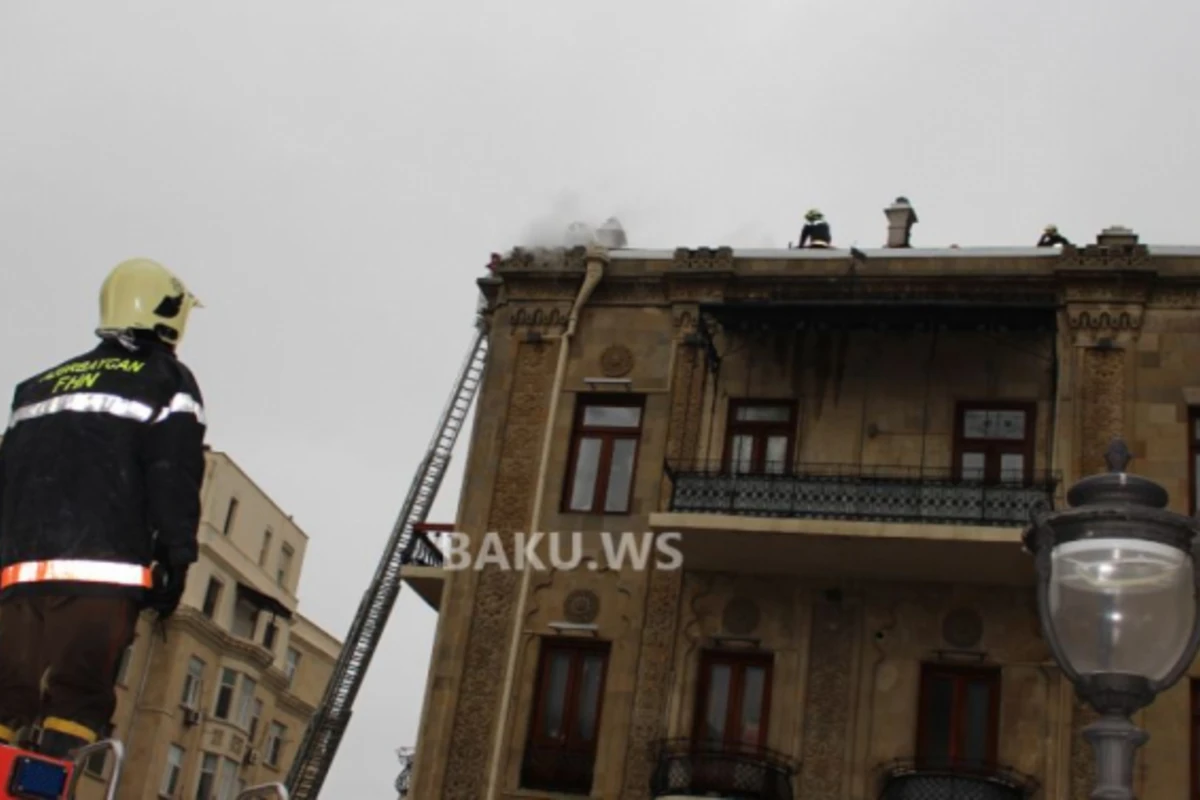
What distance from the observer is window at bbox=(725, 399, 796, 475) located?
23.4 m

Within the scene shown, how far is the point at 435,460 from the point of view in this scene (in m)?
29.0

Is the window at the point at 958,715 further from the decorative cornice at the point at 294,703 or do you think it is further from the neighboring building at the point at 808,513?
the decorative cornice at the point at 294,703

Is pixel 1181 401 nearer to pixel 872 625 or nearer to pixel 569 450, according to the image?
pixel 872 625

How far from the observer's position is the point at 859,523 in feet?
70.0

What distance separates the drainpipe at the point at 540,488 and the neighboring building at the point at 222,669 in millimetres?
28176

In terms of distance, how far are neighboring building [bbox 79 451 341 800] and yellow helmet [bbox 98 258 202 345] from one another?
137 ft

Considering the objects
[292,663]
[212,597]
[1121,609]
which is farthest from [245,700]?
[1121,609]

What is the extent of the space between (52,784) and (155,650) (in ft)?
157

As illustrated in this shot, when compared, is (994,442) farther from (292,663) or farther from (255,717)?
(292,663)

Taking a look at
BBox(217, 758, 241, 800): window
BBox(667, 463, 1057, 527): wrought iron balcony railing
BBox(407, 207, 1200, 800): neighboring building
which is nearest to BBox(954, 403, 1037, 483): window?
→ BBox(407, 207, 1200, 800): neighboring building

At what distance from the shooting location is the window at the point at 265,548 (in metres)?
58.9

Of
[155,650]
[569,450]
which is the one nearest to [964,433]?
[569,450]

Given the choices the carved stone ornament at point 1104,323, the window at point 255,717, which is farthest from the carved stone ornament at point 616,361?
the window at point 255,717

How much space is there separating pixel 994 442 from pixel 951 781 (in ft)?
15.6
